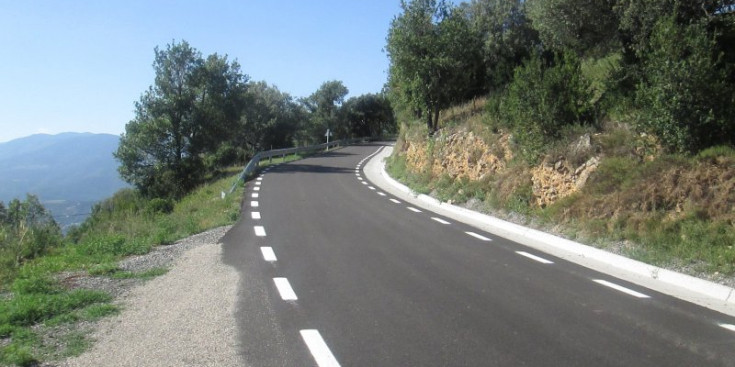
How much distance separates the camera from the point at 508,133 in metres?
17.2

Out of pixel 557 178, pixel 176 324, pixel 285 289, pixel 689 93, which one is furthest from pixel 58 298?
pixel 689 93

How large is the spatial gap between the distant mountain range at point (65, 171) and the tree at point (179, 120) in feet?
133

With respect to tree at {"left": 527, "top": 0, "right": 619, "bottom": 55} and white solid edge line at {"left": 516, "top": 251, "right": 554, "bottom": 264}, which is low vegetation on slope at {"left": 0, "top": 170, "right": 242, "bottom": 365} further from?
tree at {"left": 527, "top": 0, "right": 619, "bottom": 55}

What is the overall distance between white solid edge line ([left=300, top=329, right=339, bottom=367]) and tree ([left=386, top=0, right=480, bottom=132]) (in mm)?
19721

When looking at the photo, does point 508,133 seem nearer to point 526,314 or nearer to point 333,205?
point 333,205

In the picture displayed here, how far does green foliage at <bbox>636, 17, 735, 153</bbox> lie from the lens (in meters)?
10.5

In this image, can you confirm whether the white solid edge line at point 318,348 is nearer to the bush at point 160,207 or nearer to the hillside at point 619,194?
the hillside at point 619,194

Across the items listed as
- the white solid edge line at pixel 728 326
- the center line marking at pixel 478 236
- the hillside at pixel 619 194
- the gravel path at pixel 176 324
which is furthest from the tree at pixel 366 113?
the white solid edge line at pixel 728 326

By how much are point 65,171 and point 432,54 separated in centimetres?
14316

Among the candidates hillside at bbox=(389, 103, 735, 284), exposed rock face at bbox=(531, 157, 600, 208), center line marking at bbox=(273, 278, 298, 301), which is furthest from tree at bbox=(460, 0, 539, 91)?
center line marking at bbox=(273, 278, 298, 301)

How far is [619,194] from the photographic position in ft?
35.8

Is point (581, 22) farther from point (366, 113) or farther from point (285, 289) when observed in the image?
point (366, 113)

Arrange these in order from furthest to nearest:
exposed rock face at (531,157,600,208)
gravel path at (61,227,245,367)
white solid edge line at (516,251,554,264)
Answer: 1. exposed rock face at (531,157,600,208)
2. white solid edge line at (516,251,554,264)
3. gravel path at (61,227,245,367)

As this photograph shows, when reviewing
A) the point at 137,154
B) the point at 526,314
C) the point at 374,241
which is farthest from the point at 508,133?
the point at 137,154
